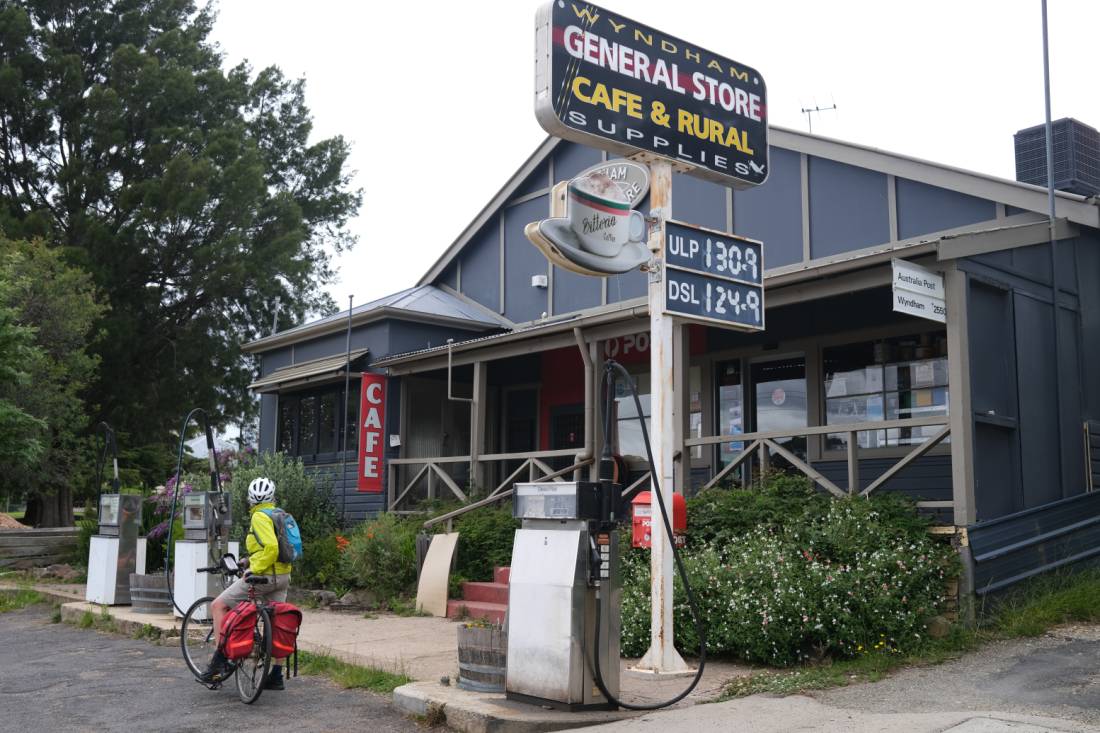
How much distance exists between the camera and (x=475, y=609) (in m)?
12.0

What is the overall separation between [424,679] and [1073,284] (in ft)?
27.2

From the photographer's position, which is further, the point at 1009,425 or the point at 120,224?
the point at 120,224

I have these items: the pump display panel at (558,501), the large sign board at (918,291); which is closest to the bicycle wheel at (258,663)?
the pump display panel at (558,501)

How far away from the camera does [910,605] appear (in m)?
8.60

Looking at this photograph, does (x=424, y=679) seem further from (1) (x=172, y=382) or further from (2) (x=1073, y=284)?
(1) (x=172, y=382)

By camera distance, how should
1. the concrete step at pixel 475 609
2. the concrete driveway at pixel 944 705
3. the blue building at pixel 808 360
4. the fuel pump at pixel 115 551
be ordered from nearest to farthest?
the concrete driveway at pixel 944 705
the blue building at pixel 808 360
the concrete step at pixel 475 609
the fuel pump at pixel 115 551

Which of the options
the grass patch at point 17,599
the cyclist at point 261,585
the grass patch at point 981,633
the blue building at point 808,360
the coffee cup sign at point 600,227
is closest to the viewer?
the grass patch at point 981,633

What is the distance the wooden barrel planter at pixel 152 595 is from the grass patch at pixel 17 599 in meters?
3.32

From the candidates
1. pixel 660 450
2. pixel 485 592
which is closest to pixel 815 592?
pixel 660 450

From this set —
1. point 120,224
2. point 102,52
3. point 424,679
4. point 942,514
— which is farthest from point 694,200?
point 102,52

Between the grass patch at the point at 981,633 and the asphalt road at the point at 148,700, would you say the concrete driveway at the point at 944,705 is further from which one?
the asphalt road at the point at 148,700

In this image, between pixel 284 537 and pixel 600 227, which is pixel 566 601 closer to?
pixel 284 537

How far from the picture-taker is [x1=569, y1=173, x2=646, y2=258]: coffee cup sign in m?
7.91

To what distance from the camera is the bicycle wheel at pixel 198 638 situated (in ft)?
28.9
